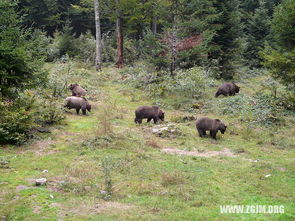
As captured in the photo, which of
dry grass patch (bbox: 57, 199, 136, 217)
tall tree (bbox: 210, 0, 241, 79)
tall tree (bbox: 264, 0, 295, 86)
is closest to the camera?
dry grass patch (bbox: 57, 199, 136, 217)

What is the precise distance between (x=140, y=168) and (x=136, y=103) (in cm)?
1170

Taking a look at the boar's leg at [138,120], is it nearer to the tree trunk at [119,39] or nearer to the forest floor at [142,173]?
the forest floor at [142,173]

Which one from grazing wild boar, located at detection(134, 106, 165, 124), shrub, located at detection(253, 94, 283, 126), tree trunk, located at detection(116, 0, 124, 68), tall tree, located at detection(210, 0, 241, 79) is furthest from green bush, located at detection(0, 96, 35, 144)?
tall tree, located at detection(210, 0, 241, 79)

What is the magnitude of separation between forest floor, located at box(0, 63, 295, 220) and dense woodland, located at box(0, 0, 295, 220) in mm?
49

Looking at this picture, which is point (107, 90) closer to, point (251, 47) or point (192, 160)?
point (192, 160)

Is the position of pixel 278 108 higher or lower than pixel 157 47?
lower

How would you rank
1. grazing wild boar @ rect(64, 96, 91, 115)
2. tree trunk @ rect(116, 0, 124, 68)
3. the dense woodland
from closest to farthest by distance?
the dense woodland, grazing wild boar @ rect(64, 96, 91, 115), tree trunk @ rect(116, 0, 124, 68)

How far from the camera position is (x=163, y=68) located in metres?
26.0

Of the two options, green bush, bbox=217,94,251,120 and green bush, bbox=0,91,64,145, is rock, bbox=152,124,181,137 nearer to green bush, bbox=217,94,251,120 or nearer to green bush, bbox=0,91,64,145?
green bush, bbox=0,91,64,145

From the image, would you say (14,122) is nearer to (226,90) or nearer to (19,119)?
(19,119)

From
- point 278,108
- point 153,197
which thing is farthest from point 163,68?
point 153,197

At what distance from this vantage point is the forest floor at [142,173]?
25.8 ft

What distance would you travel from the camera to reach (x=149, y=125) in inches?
Result: 656

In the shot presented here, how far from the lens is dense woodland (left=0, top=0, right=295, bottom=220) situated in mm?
9086
